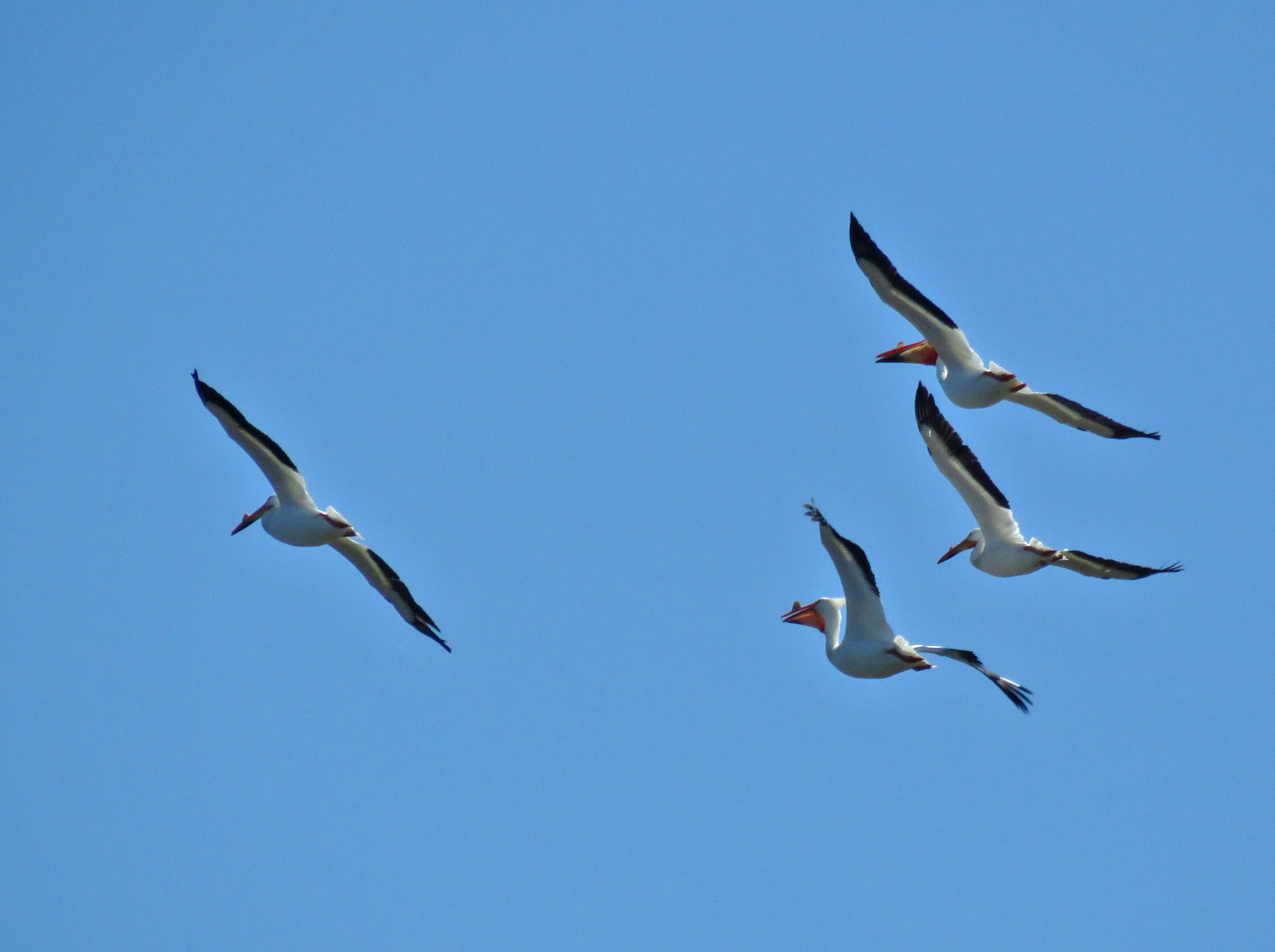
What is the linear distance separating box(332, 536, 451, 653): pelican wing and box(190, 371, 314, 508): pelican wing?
3.28 feet

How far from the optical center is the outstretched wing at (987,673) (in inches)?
655

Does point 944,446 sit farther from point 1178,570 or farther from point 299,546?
point 299,546

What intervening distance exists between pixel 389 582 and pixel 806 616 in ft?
17.8

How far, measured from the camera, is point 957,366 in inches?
778

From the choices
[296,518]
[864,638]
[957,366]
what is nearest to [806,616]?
[864,638]

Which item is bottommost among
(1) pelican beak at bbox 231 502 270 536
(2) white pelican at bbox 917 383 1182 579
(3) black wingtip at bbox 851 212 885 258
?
Result: (1) pelican beak at bbox 231 502 270 536

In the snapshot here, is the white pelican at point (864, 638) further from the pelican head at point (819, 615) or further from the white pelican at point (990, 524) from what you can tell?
the white pelican at point (990, 524)

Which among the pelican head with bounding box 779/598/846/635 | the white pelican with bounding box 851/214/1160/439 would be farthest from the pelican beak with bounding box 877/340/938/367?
the pelican head with bounding box 779/598/846/635

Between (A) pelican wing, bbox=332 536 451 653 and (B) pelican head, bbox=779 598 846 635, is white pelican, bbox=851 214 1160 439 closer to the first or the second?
(B) pelican head, bbox=779 598 846 635

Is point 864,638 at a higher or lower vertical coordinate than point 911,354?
lower

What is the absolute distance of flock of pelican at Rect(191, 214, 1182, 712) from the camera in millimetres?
18406

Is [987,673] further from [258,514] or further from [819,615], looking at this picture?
[258,514]

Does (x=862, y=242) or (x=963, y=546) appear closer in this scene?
(x=862, y=242)

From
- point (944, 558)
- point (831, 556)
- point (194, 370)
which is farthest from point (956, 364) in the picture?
point (194, 370)
